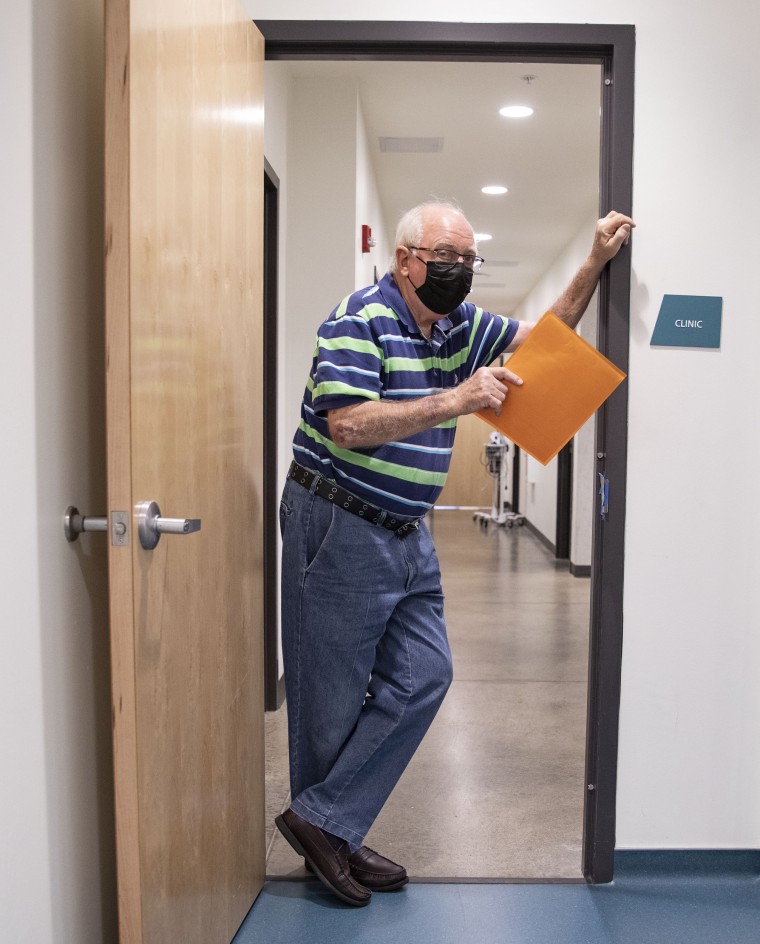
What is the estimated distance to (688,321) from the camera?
1989mm

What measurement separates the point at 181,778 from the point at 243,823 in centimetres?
46

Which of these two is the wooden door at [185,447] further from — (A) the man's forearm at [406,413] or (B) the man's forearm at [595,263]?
(B) the man's forearm at [595,263]

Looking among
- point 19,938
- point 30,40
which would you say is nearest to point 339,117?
point 30,40

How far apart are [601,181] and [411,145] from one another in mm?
3144

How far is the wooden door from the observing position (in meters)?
1.24

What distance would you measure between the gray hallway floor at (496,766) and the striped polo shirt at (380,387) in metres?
0.94

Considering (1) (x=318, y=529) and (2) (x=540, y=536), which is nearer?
(1) (x=318, y=529)

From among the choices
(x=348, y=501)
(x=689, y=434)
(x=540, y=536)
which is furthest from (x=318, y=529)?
(x=540, y=536)

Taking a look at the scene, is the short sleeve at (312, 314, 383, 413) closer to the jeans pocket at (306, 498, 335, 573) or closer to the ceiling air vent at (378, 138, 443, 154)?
the jeans pocket at (306, 498, 335, 573)

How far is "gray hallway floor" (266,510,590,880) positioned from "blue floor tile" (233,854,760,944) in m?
0.10

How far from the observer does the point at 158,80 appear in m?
1.31

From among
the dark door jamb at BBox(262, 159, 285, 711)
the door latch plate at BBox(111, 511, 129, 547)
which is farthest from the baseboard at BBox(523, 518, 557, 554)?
the door latch plate at BBox(111, 511, 129, 547)

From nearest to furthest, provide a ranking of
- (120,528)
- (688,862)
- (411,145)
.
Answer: (120,528), (688,862), (411,145)

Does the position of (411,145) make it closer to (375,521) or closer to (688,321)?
(688,321)
